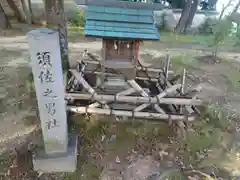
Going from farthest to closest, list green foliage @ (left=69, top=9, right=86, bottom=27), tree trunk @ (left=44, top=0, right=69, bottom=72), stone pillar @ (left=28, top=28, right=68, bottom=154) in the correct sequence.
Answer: green foliage @ (left=69, top=9, right=86, bottom=27), tree trunk @ (left=44, top=0, right=69, bottom=72), stone pillar @ (left=28, top=28, right=68, bottom=154)

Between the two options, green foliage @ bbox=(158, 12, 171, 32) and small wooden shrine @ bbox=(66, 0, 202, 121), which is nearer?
small wooden shrine @ bbox=(66, 0, 202, 121)

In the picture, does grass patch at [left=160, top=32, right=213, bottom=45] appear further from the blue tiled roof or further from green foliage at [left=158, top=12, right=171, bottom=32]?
the blue tiled roof

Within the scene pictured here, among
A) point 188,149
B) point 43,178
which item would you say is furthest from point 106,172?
point 188,149

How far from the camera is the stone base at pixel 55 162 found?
14.4 ft

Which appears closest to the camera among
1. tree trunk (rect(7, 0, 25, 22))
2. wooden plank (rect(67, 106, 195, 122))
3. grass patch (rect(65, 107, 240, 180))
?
grass patch (rect(65, 107, 240, 180))

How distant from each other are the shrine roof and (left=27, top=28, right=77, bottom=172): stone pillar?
1.36 m

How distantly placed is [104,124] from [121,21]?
2392 mm

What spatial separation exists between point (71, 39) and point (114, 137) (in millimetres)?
7327

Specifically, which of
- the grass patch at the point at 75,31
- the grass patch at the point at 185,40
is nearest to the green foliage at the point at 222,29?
the grass patch at the point at 185,40

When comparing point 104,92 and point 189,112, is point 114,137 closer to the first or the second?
point 104,92

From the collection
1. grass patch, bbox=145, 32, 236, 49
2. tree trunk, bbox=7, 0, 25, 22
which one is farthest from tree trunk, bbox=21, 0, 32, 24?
grass patch, bbox=145, 32, 236, 49

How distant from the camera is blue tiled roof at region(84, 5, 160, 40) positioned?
4812mm

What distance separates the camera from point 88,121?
5.59 metres

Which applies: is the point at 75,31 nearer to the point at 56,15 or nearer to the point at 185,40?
the point at 185,40
